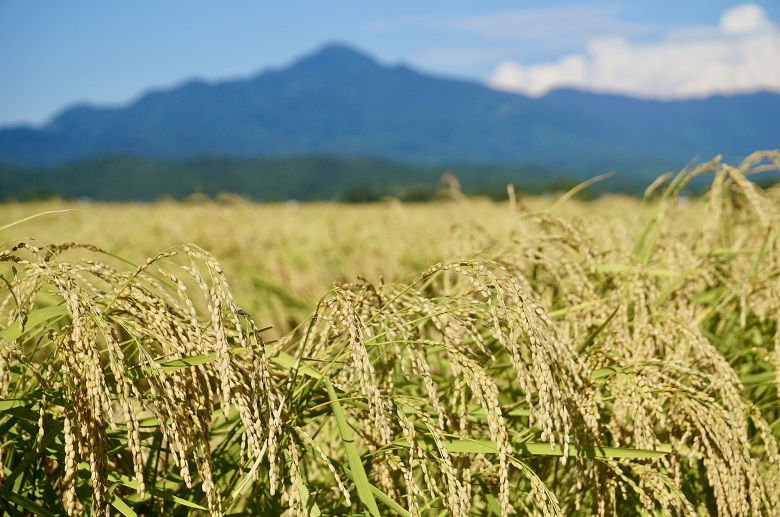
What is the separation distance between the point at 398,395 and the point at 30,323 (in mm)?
847

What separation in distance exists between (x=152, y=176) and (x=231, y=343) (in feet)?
504

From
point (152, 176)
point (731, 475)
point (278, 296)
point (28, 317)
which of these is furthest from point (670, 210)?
point (152, 176)

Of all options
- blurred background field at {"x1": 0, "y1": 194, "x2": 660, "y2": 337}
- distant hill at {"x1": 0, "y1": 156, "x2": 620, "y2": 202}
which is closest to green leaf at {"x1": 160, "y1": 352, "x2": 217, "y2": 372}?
blurred background field at {"x1": 0, "y1": 194, "x2": 660, "y2": 337}

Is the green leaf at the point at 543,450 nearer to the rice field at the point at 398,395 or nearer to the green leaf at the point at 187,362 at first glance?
the rice field at the point at 398,395

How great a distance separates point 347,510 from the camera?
5.30ft

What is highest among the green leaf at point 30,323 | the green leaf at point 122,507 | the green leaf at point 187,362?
the green leaf at point 30,323

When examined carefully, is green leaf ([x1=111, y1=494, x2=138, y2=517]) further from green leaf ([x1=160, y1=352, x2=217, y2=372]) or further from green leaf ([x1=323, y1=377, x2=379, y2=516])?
green leaf ([x1=323, y1=377, x2=379, y2=516])

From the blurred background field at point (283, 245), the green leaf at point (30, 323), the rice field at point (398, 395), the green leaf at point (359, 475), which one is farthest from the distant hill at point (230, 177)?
the green leaf at point (359, 475)

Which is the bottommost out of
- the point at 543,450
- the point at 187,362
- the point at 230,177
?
the point at 543,450

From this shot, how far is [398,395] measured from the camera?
5.78 feet

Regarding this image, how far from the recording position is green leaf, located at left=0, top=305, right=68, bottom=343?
1365 millimetres

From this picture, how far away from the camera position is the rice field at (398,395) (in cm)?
124

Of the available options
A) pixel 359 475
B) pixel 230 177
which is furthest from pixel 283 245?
pixel 230 177

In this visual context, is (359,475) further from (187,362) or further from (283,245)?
(283,245)
